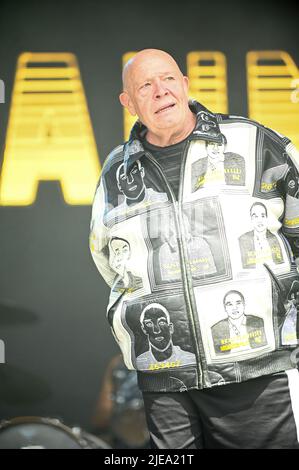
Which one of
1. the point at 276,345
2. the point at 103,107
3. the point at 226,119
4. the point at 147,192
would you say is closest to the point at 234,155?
the point at 226,119

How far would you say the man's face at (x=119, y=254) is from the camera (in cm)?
245

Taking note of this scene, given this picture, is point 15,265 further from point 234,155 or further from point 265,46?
point 265,46

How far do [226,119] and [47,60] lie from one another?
3.95ft

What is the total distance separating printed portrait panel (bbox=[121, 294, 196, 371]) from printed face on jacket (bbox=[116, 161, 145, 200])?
0.40 m

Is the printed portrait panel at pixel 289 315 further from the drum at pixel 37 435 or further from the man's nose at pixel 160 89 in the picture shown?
the drum at pixel 37 435

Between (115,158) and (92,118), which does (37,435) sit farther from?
(92,118)

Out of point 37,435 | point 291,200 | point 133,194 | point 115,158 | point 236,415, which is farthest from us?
point 37,435

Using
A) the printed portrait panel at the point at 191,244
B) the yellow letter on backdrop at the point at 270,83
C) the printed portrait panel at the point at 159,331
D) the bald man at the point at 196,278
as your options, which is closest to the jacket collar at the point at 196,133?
the bald man at the point at 196,278

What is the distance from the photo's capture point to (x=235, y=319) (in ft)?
7.63

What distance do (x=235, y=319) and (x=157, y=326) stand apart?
11.1 inches

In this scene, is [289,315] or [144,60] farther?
[144,60]

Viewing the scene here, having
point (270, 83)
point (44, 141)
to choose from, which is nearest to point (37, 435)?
point (44, 141)

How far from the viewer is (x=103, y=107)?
330cm

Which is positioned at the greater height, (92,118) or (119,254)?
(92,118)
